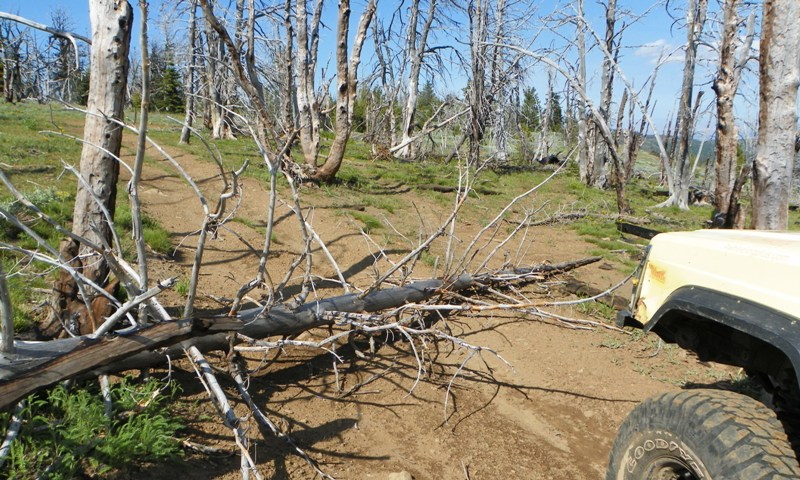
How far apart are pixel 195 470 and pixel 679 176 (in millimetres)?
16630

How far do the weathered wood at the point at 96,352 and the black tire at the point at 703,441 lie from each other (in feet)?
6.51

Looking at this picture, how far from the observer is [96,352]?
2.57 meters

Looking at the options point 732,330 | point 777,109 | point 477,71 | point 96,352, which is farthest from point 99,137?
point 477,71

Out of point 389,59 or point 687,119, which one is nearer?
point 687,119

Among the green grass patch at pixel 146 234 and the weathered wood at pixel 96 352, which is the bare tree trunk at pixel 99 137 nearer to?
the weathered wood at pixel 96 352

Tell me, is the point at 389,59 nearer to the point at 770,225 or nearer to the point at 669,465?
the point at 770,225

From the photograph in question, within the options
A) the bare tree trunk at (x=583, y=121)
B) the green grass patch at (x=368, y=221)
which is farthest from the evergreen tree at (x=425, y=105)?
the green grass patch at (x=368, y=221)

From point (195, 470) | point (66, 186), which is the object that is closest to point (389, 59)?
point (66, 186)

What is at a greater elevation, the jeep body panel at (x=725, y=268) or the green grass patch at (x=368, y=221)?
the jeep body panel at (x=725, y=268)

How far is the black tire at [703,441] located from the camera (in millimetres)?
1731

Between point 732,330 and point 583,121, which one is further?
point 583,121

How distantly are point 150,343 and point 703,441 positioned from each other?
2363 millimetres

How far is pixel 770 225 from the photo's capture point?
5121mm

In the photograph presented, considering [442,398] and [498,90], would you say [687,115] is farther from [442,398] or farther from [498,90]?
[442,398]
